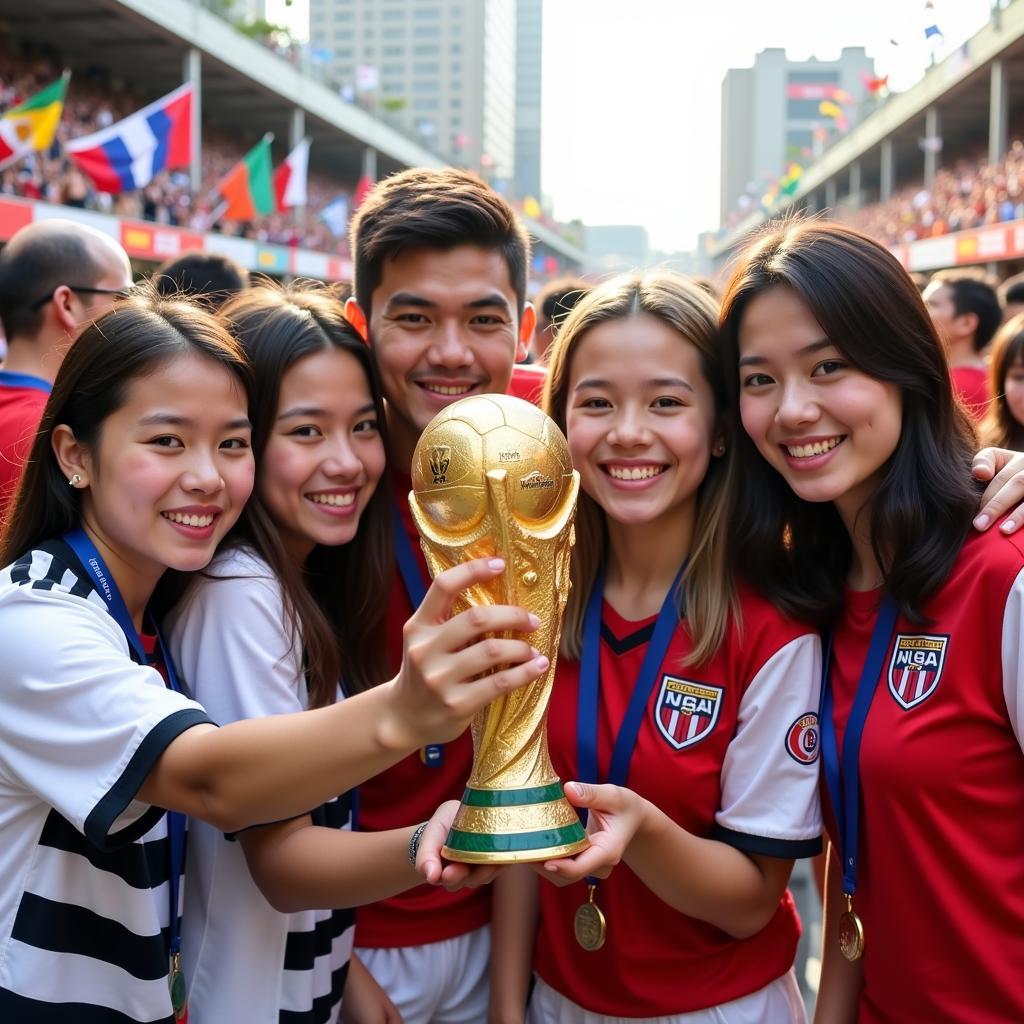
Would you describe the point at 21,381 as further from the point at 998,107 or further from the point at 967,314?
the point at 998,107

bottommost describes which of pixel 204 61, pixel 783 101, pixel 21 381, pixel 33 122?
pixel 21 381

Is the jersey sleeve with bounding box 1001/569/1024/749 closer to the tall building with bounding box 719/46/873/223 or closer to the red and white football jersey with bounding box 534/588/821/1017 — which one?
the red and white football jersey with bounding box 534/588/821/1017

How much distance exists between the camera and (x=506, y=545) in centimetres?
164

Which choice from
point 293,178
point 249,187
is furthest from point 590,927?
point 293,178

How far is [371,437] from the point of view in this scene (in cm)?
225

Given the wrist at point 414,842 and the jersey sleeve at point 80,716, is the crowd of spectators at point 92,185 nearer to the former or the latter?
the jersey sleeve at point 80,716

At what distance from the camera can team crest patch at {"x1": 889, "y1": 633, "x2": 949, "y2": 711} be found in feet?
6.52

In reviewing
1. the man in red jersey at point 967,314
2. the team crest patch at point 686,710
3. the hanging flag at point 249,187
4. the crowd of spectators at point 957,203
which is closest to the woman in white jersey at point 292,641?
the team crest patch at point 686,710

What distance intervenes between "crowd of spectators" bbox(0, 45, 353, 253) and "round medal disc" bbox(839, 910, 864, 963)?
14695mm

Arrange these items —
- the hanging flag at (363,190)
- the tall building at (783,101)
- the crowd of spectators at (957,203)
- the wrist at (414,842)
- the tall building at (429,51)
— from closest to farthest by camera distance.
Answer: the wrist at (414,842) → the hanging flag at (363,190) → the crowd of spectators at (957,203) → the tall building at (429,51) → the tall building at (783,101)

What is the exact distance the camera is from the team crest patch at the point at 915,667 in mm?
1988

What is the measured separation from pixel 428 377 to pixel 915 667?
121cm

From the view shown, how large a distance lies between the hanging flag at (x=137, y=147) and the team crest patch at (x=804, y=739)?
507 inches

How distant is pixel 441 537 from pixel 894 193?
41.4 metres
